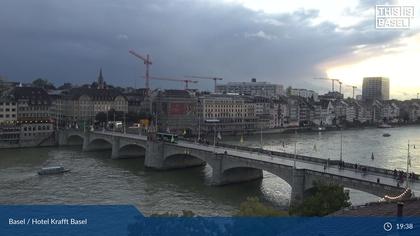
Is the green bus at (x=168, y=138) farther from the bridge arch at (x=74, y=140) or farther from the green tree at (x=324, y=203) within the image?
the green tree at (x=324, y=203)

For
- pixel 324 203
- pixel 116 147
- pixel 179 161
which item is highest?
pixel 324 203

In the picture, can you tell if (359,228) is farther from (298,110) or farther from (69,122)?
(298,110)

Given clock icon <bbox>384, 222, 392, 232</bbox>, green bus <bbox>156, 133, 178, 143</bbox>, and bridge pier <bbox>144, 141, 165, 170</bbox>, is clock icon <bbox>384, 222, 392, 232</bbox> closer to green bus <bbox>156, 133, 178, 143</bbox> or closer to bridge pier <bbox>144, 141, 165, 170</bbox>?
bridge pier <bbox>144, 141, 165, 170</bbox>

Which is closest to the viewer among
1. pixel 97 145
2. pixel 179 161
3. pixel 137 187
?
pixel 137 187

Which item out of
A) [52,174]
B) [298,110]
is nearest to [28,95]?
[52,174]

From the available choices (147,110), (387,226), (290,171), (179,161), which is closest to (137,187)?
(179,161)

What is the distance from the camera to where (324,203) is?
2169 cm

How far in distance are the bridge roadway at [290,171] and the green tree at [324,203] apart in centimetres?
655

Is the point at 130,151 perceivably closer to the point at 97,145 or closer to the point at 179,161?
the point at 97,145

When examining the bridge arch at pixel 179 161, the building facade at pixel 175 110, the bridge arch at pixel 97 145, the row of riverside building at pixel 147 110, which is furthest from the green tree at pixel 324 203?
the building facade at pixel 175 110

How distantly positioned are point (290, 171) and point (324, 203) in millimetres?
12763

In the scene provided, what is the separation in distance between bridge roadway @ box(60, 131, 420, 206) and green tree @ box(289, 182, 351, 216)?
6.55 m

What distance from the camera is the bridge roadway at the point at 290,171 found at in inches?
1164

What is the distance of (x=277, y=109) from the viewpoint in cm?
14550
